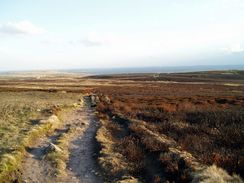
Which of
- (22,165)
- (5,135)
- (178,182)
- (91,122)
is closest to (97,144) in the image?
(22,165)

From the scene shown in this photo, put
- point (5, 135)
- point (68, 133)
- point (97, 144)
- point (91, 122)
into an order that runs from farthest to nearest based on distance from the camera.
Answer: point (91, 122)
point (68, 133)
point (5, 135)
point (97, 144)

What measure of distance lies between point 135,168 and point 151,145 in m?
2.94

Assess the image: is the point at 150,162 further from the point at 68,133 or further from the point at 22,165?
the point at 68,133

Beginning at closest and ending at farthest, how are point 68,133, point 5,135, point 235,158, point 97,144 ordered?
point 235,158
point 97,144
point 5,135
point 68,133

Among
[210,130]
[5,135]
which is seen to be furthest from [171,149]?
[5,135]

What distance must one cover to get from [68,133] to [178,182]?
11217 mm

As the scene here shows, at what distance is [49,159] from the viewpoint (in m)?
14.5

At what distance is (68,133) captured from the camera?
20469 millimetres

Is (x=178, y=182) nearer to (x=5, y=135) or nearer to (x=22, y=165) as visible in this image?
(x=22, y=165)

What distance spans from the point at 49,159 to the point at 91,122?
11819 mm

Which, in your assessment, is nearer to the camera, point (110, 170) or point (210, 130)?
point (110, 170)

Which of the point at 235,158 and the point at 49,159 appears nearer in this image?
the point at 235,158

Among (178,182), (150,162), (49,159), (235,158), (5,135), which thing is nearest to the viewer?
(178,182)

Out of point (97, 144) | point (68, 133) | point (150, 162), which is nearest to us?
point (150, 162)
